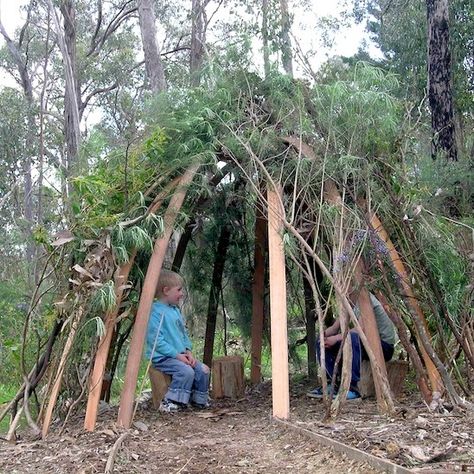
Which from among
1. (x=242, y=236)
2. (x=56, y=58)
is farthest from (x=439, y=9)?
(x=56, y=58)

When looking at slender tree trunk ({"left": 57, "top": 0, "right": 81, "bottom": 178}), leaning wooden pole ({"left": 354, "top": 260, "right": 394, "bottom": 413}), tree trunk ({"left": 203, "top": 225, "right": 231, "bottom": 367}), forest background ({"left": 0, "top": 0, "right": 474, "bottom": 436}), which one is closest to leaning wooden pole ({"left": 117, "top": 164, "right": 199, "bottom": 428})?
forest background ({"left": 0, "top": 0, "right": 474, "bottom": 436})

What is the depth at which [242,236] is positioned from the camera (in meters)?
8.85

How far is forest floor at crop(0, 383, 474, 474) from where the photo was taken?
407 centimetres

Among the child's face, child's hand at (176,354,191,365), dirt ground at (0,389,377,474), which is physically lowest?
dirt ground at (0,389,377,474)

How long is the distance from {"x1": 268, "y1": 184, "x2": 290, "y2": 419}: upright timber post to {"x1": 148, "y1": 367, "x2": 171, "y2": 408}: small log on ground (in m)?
1.59

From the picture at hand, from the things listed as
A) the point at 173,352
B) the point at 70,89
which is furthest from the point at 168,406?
the point at 70,89

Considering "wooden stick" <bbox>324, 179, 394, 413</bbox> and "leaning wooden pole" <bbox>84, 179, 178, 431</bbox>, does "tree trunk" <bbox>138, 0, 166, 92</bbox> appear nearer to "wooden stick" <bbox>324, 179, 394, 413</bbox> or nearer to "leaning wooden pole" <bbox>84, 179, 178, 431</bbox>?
"wooden stick" <bbox>324, 179, 394, 413</bbox>

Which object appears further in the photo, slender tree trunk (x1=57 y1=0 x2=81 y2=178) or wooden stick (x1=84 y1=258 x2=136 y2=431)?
slender tree trunk (x1=57 y1=0 x2=81 y2=178)

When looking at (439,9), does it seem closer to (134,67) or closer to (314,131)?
(314,131)

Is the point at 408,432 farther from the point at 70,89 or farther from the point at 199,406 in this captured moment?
the point at 70,89

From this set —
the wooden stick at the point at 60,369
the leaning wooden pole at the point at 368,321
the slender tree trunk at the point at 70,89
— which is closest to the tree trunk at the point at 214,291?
the leaning wooden pole at the point at 368,321

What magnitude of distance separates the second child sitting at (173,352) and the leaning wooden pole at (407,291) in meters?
2.03

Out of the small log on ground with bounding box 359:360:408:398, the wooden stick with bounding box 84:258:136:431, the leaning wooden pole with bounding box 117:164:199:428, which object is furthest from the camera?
the small log on ground with bounding box 359:360:408:398

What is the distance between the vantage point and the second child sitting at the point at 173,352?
687 centimetres
